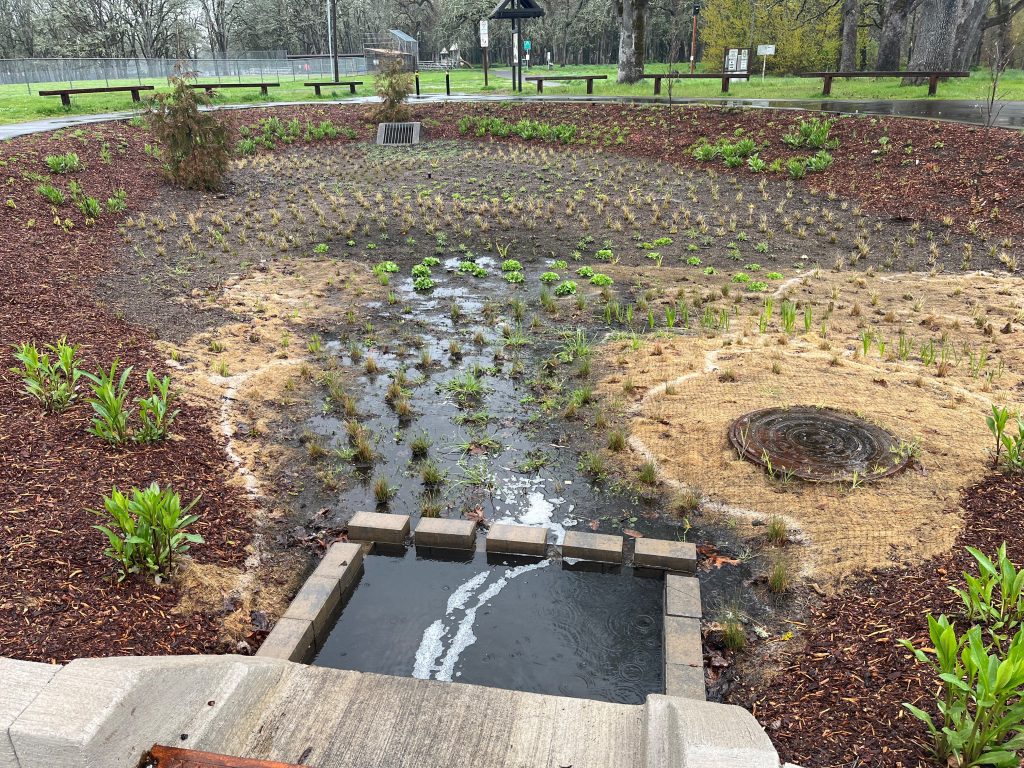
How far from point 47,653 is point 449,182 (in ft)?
42.8

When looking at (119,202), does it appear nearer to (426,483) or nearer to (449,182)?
(449,182)

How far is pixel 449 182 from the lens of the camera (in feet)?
49.3

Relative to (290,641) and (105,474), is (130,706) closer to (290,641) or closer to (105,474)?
(290,641)

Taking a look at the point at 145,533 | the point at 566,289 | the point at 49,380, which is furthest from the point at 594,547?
the point at 566,289

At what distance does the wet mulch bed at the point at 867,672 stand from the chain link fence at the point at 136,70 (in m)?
33.0

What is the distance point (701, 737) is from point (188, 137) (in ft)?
47.7

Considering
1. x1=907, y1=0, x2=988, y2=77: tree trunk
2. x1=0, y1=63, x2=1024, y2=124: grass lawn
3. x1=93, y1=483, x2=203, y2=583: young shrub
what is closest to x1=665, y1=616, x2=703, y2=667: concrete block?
x1=93, y1=483, x2=203, y2=583: young shrub

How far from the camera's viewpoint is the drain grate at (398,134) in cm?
1953

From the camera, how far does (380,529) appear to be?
15.0 feet

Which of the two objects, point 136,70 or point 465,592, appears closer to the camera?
point 465,592

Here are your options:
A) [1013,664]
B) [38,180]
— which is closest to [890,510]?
[1013,664]

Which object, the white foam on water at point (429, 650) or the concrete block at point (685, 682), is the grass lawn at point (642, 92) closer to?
the concrete block at point (685, 682)

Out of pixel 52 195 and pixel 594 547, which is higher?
pixel 52 195

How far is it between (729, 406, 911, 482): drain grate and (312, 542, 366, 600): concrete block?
9.42 feet
